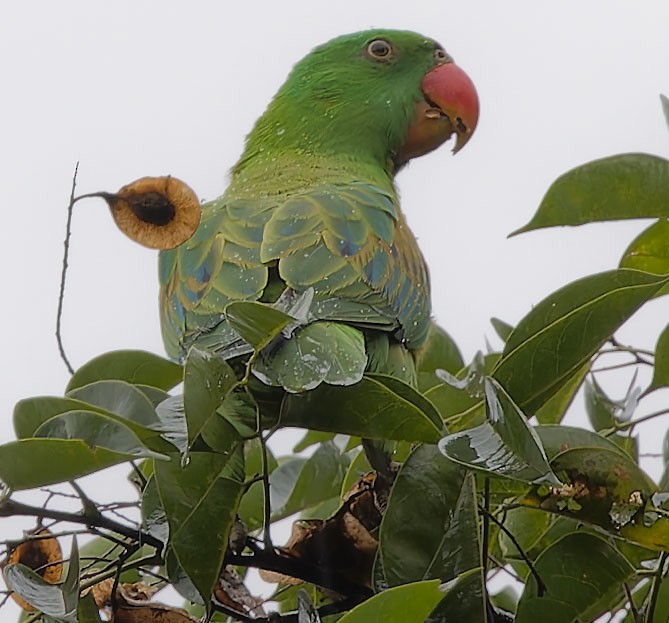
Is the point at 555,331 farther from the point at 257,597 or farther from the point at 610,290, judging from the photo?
the point at 257,597

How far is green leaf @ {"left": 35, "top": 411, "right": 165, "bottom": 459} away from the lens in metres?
0.76

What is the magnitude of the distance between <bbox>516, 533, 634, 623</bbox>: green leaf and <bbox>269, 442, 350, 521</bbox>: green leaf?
478mm

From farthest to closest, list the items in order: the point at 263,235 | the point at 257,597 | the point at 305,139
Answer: the point at 305,139 → the point at 263,235 → the point at 257,597

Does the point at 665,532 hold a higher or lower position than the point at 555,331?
lower

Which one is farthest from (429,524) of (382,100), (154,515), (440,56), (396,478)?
(440,56)

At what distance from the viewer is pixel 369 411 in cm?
92

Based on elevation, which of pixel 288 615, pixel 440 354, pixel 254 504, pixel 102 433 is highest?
pixel 440 354

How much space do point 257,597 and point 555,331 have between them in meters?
0.50

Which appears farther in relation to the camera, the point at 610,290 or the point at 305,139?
the point at 305,139

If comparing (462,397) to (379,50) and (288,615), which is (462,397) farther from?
(379,50)

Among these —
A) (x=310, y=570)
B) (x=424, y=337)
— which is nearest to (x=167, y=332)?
(x=424, y=337)

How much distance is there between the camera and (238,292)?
1.32m

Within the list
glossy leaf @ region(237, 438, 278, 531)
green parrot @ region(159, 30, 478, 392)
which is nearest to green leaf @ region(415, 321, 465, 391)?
green parrot @ region(159, 30, 478, 392)

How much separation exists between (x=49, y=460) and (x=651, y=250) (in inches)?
31.9
